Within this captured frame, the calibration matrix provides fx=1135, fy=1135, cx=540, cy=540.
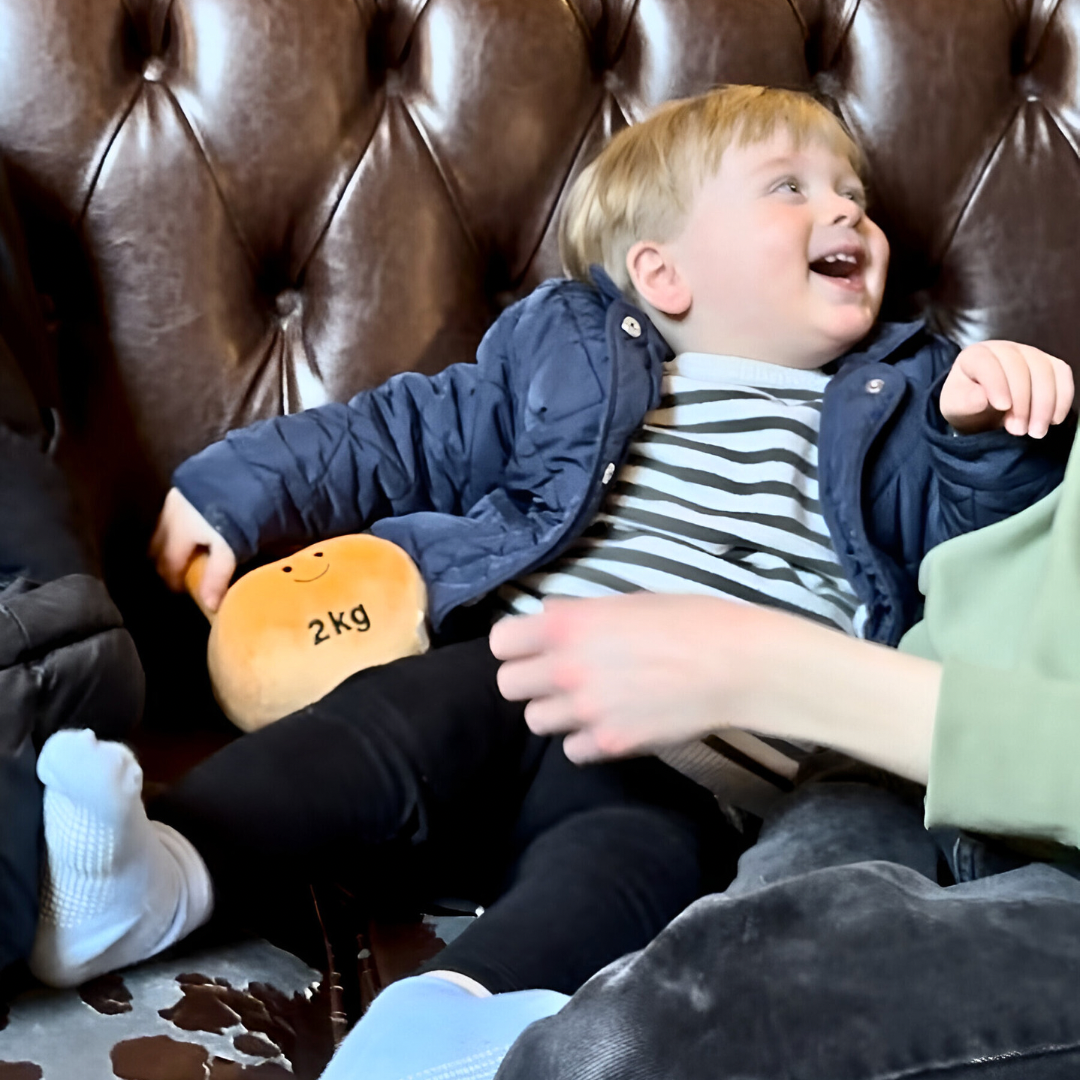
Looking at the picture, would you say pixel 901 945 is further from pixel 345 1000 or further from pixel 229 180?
pixel 229 180

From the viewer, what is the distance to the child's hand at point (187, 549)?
1.01 m

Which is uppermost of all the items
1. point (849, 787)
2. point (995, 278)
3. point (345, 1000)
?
point (995, 278)

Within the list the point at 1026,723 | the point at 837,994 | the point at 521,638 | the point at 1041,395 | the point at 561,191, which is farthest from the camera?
the point at 561,191

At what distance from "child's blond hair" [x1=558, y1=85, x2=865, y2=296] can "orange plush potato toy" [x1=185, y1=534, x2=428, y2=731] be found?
40 cm

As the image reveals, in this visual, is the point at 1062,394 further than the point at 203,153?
No

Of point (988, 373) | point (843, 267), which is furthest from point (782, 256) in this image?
point (988, 373)

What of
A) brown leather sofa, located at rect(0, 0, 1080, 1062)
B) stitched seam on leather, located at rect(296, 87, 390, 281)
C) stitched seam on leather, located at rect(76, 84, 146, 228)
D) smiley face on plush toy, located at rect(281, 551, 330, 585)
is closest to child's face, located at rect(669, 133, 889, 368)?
brown leather sofa, located at rect(0, 0, 1080, 1062)

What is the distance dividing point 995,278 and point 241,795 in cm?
91

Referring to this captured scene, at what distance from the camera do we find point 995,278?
3.88ft

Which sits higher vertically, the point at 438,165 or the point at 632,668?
the point at 438,165

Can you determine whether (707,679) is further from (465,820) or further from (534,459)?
(534,459)

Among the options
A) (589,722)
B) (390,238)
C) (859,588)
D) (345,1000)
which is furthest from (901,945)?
(390,238)

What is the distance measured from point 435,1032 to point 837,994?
23cm

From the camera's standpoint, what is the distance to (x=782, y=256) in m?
1.05
